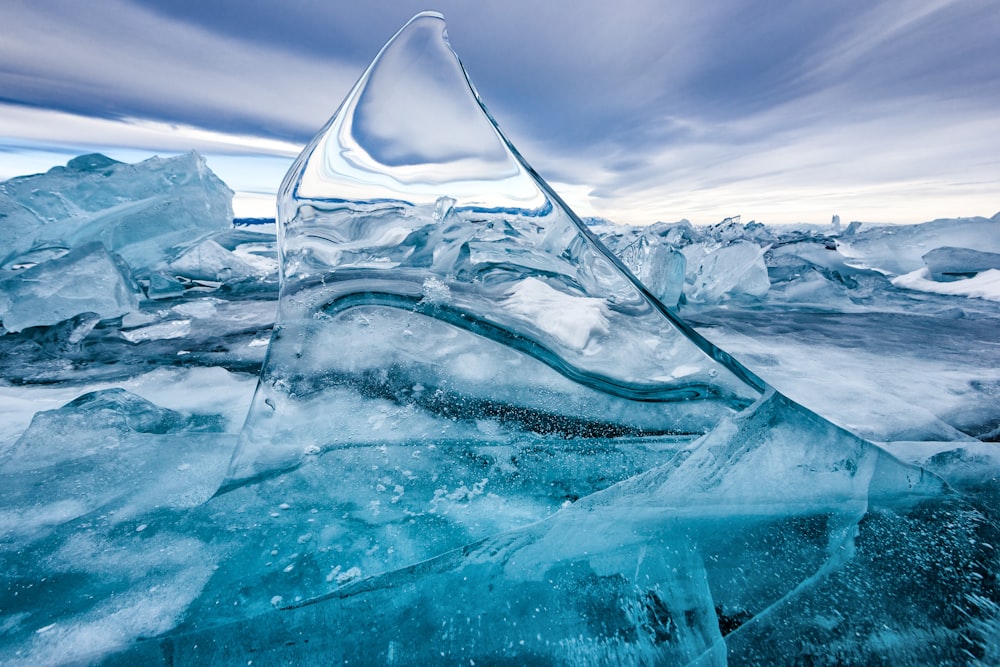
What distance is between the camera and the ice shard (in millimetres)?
767

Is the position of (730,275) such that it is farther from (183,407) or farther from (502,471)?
(183,407)

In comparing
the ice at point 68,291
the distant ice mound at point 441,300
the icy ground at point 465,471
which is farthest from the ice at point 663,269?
the ice at point 68,291

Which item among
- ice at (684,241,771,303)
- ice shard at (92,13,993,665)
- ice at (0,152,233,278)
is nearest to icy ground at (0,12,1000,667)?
ice shard at (92,13,993,665)

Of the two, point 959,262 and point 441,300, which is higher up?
point 959,262

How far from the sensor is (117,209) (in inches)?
199

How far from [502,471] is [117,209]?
6124mm

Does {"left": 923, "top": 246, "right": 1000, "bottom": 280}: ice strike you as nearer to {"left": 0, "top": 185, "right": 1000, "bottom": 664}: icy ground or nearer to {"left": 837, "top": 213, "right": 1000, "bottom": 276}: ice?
{"left": 837, "top": 213, "right": 1000, "bottom": 276}: ice

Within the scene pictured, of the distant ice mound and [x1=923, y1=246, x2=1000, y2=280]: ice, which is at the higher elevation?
[x1=923, y1=246, x2=1000, y2=280]: ice

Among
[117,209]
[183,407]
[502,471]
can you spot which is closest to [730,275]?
[502,471]

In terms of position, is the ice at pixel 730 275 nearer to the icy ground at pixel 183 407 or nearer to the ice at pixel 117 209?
the icy ground at pixel 183 407

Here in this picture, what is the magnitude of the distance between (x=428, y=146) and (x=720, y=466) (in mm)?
1221

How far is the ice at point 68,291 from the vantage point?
9.36ft

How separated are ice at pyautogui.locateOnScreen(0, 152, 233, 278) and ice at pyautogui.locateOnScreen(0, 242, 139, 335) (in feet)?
5.43

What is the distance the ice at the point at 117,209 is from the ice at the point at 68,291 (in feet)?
5.43
